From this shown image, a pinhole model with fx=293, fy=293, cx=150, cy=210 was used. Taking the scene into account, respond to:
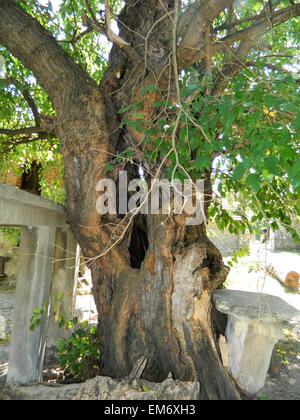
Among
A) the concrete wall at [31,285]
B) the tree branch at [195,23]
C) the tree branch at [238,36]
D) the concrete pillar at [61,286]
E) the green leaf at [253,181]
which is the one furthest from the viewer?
the concrete pillar at [61,286]

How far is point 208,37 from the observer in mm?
2662

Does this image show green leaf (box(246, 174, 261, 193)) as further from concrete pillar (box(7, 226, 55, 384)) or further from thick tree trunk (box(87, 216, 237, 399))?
concrete pillar (box(7, 226, 55, 384))

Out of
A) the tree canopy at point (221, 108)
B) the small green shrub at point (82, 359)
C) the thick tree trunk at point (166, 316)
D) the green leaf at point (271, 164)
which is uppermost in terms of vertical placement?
the tree canopy at point (221, 108)

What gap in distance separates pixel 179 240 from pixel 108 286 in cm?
94

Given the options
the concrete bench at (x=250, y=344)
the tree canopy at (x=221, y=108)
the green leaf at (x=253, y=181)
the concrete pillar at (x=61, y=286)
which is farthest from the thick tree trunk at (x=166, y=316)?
the concrete pillar at (x=61, y=286)

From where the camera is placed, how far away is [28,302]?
3225 mm

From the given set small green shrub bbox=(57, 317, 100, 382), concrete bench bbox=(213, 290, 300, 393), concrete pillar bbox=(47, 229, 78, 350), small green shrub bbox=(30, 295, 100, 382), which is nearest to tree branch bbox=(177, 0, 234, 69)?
concrete bench bbox=(213, 290, 300, 393)

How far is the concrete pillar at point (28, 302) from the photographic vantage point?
3.14m

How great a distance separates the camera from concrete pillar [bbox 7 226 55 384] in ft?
10.3

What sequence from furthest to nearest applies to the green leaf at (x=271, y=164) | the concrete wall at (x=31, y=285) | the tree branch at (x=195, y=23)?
the concrete wall at (x=31, y=285) → the tree branch at (x=195, y=23) → the green leaf at (x=271, y=164)

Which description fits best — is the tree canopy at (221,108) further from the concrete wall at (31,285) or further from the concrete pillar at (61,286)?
the concrete pillar at (61,286)
